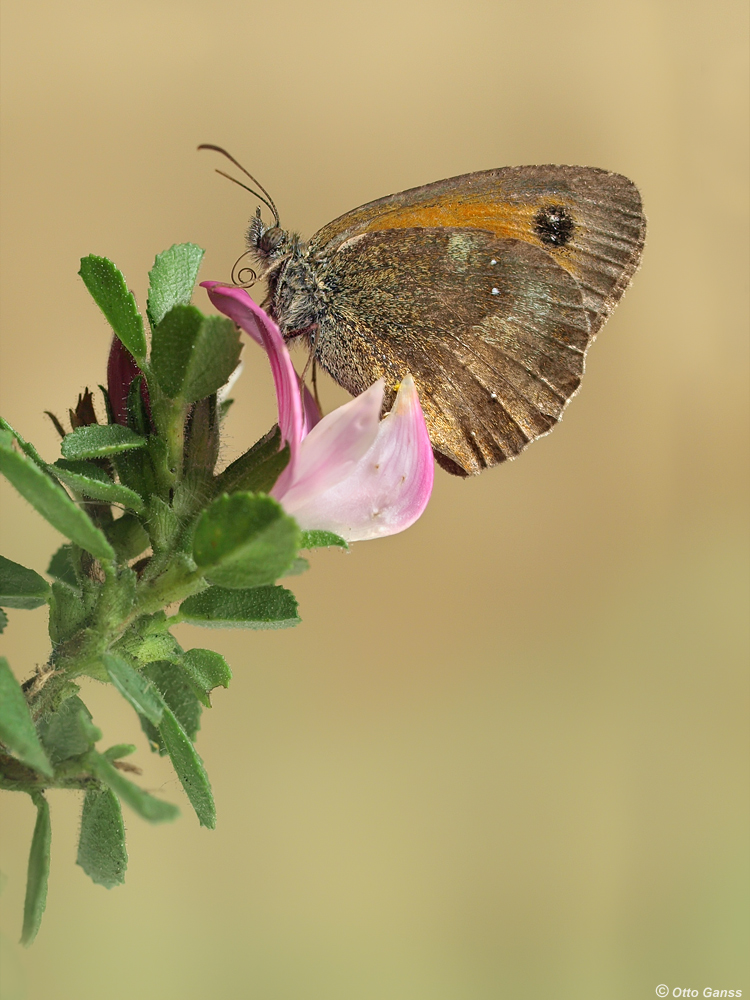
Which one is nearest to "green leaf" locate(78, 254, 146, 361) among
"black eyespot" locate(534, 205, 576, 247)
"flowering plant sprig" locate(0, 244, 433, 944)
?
"flowering plant sprig" locate(0, 244, 433, 944)

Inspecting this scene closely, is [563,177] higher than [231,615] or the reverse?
higher

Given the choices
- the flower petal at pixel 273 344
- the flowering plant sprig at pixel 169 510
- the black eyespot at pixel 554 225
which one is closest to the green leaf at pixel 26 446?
the flowering plant sprig at pixel 169 510

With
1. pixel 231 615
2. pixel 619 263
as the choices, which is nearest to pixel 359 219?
pixel 619 263

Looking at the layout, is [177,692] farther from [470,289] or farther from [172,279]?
[470,289]

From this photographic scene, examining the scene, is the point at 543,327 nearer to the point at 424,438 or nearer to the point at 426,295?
the point at 426,295

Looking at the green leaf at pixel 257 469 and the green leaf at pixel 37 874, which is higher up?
the green leaf at pixel 257 469

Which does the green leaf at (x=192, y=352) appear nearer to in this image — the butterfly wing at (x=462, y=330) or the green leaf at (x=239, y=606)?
the green leaf at (x=239, y=606)
